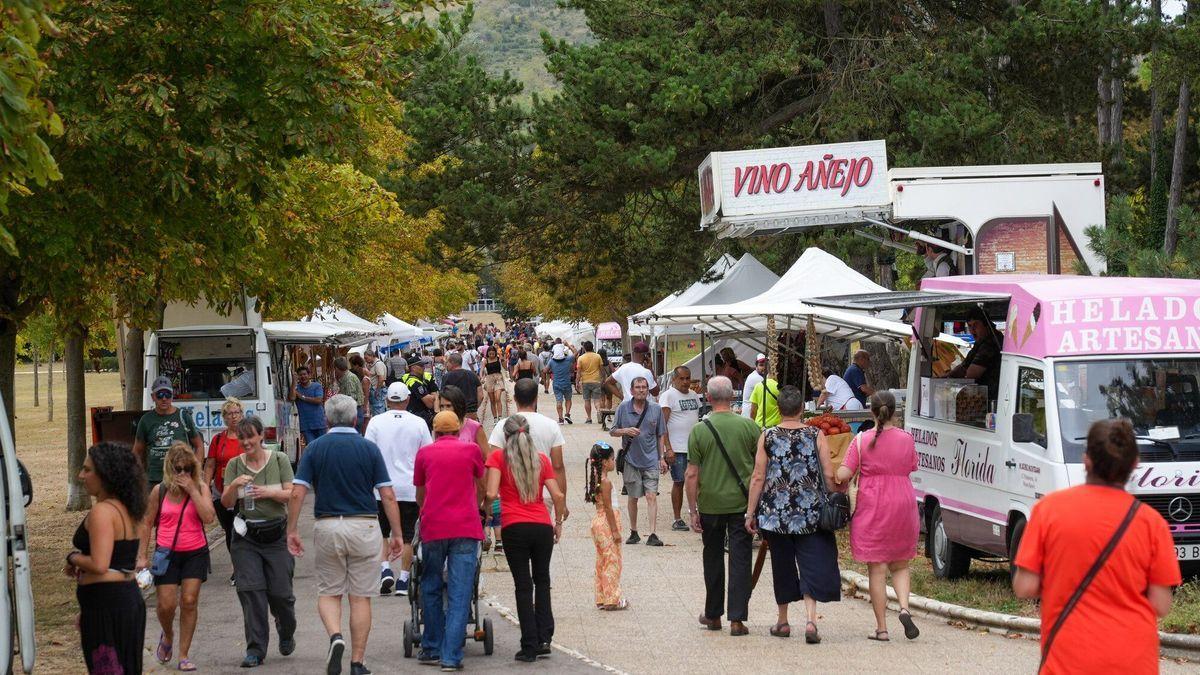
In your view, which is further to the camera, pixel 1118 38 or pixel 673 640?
pixel 1118 38

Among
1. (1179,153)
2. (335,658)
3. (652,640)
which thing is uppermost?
(1179,153)

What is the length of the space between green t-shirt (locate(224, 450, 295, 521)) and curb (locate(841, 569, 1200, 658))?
4.94 metres

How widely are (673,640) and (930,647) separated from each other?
1.77 meters

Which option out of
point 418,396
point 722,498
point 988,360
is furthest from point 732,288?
point 722,498

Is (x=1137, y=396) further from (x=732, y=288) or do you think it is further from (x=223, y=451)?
(x=732, y=288)

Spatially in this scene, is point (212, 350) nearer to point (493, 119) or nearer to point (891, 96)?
point (493, 119)

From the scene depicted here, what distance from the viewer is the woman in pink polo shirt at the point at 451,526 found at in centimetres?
962

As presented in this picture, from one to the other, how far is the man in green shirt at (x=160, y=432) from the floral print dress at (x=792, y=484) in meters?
6.07

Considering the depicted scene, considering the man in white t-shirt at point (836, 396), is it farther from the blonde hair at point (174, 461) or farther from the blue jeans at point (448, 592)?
the blonde hair at point (174, 461)

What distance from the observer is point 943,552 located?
13.2 metres

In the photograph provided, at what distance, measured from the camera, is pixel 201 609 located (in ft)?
41.4

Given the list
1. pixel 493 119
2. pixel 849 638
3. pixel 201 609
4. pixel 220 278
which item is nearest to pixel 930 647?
pixel 849 638

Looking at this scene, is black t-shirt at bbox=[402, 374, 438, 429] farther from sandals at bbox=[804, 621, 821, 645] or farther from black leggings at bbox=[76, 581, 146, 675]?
black leggings at bbox=[76, 581, 146, 675]

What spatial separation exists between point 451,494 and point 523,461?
51 centimetres
